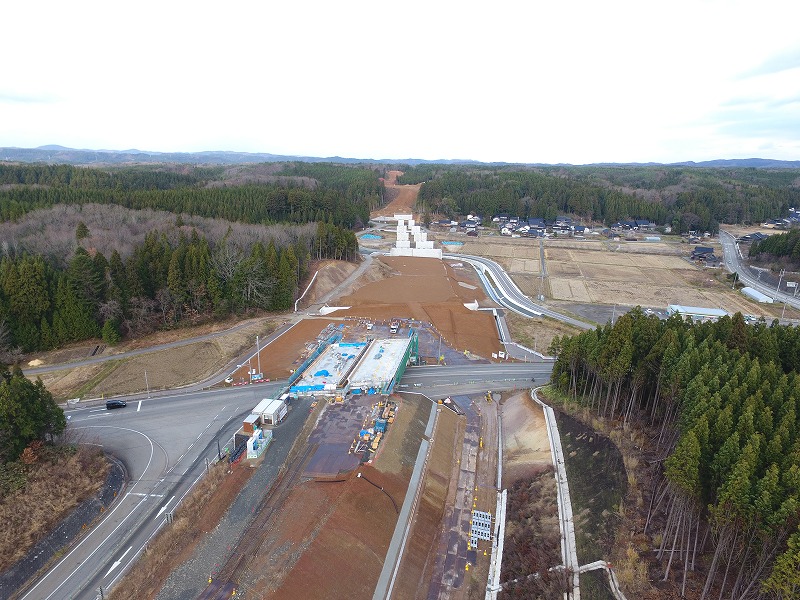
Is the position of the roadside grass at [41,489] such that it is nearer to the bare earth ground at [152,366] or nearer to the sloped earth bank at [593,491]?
the bare earth ground at [152,366]

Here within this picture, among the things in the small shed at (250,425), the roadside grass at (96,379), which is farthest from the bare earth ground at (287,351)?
the roadside grass at (96,379)

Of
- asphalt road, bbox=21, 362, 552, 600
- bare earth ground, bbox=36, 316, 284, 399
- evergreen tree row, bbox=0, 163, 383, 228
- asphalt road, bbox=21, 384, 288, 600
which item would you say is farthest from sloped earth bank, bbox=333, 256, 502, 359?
evergreen tree row, bbox=0, 163, 383, 228

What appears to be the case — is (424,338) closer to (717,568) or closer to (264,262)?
(264,262)

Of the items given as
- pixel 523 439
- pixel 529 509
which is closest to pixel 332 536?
pixel 529 509

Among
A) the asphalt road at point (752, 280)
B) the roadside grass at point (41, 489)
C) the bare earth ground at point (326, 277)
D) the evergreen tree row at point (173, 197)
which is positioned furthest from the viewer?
the evergreen tree row at point (173, 197)

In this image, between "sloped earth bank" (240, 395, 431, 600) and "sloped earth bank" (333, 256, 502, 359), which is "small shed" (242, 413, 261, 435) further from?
"sloped earth bank" (333, 256, 502, 359)

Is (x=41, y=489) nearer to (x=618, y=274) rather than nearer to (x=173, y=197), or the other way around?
(x=173, y=197)
